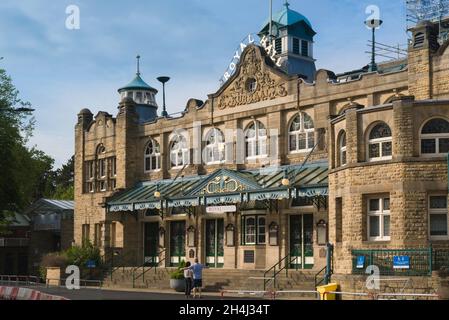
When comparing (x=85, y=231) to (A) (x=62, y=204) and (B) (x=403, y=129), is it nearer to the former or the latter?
(A) (x=62, y=204)

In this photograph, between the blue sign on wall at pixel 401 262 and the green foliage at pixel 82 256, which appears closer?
the blue sign on wall at pixel 401 262

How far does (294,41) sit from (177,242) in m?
14.0

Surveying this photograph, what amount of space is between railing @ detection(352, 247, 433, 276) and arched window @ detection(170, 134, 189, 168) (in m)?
18.0

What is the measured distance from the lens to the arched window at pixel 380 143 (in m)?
28.4

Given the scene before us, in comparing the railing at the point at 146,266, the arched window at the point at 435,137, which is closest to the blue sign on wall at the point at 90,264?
the railing at the point at 146,266

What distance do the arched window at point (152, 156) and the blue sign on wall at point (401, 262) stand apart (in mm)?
21986

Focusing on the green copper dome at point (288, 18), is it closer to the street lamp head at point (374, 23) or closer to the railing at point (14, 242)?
the street lamp head at point (374, 23)

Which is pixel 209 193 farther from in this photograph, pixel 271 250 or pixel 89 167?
pixel 89 167

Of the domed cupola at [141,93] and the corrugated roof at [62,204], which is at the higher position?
the domed cupola at [141,93]

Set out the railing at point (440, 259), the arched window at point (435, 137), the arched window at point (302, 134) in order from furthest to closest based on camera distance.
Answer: the arched window at point (302, 134), the arched window at point (435, 137), the railing at point (440, 259)

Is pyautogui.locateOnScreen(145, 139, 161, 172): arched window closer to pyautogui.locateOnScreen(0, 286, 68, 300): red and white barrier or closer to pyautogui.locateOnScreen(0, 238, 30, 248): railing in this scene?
pyautogui.locateOnScreen(0, 238, 30, 248): railing

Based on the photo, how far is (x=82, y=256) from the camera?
147 ft

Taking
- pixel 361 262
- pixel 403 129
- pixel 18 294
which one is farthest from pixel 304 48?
pixel 18 294
